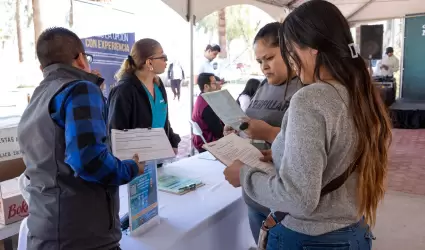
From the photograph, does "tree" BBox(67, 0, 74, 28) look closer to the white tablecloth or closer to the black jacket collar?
the white tablecloth

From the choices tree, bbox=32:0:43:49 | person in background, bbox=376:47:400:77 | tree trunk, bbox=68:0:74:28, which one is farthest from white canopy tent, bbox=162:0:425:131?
tree, bbox=32:0:43:49

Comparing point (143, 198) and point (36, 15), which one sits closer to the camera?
point (143, 198)

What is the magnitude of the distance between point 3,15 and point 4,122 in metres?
5.22

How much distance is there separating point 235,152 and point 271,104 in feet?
1.40

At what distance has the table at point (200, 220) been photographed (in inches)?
47.8

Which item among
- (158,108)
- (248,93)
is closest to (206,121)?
(248,93)

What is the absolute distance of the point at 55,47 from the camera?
990mm

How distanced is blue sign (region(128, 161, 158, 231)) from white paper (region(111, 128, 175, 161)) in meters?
0.12

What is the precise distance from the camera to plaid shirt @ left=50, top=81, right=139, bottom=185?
885 mm

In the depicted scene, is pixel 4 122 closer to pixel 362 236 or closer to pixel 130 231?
pixel 130 231

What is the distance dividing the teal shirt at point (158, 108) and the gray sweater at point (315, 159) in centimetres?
136

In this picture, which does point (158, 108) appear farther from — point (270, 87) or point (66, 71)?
point (66, 71)

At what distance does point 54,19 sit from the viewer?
448 centimetres

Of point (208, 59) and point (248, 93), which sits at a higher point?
point (208, 59)
